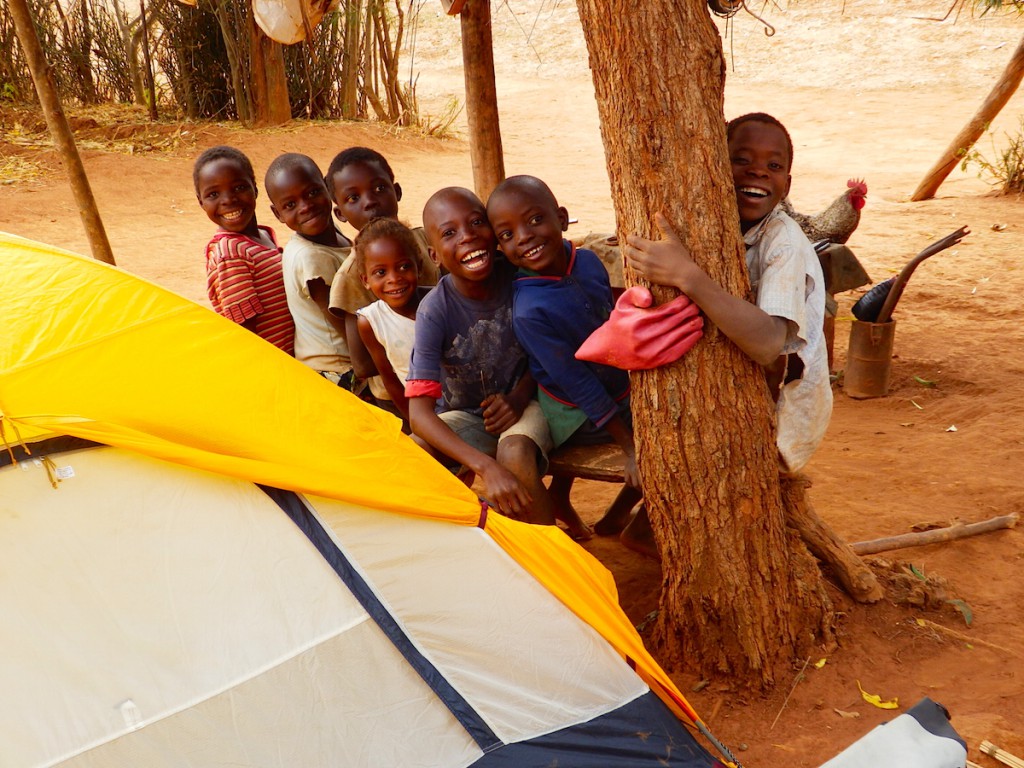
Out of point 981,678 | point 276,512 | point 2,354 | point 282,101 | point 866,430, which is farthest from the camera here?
point 282,101

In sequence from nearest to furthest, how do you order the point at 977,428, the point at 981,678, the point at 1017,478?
the point at 981,678, the point at 1017,478, the point at 977,428

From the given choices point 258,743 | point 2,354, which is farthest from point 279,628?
point 2,354

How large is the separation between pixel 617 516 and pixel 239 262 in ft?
5.47

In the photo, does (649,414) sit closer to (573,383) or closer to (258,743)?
(573,383)

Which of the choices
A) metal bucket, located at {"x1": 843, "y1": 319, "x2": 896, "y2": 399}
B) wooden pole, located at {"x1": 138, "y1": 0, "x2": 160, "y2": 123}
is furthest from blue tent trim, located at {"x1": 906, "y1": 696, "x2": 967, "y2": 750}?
wooden pole, located at {"x1": 138, "y1": 0, "x2": 160, "y2": 123}

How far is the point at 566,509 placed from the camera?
128 inches

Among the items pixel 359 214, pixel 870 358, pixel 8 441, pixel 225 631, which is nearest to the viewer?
pixel 8 441

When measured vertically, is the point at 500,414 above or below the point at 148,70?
below

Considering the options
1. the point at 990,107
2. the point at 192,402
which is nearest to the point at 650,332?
the point at 192,402

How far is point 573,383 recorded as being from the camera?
2516mm

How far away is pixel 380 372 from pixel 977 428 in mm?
2796

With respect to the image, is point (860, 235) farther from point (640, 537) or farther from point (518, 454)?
point (518, 454)

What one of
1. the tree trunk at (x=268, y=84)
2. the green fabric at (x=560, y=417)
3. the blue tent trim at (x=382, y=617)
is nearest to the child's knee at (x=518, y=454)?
the green fabric at (x=560, y=417)

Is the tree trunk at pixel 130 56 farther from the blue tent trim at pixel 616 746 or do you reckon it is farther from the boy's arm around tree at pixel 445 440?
the blue tent trim at pixel 616 746
